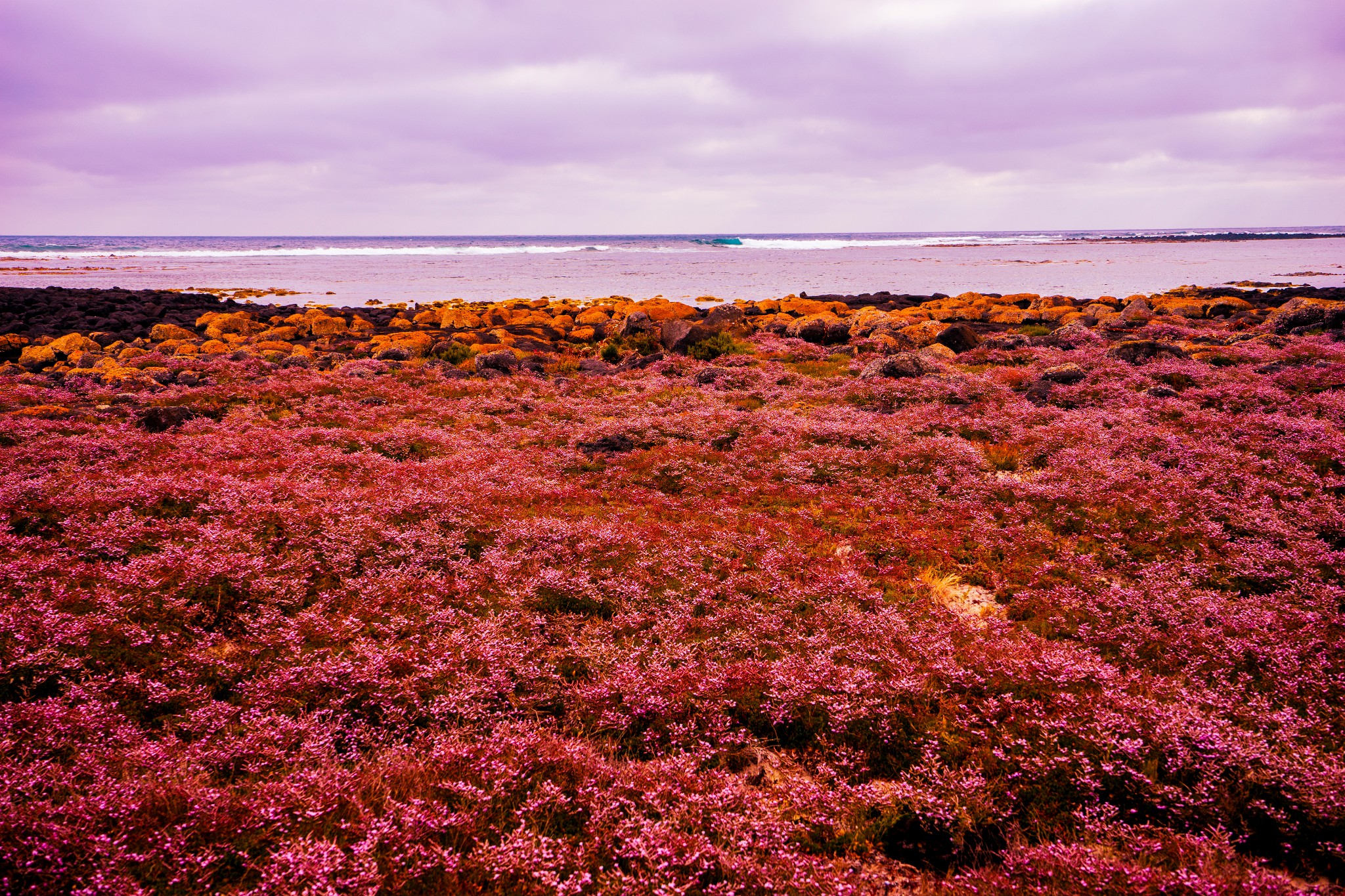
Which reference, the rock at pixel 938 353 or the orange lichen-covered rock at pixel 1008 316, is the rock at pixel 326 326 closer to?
the rock at pixel 938 353

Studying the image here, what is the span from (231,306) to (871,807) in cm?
5657

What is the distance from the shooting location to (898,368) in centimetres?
1980

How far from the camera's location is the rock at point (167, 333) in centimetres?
3316

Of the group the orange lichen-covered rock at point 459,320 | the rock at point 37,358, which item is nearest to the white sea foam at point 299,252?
the orange lichen-covered rock at point 459,320

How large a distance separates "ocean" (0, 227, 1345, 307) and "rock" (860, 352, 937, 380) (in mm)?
33016

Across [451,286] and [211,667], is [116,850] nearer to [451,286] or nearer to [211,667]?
[211,667]

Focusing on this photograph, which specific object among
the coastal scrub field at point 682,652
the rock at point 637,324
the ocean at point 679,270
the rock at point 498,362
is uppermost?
the ocean at point 679,270

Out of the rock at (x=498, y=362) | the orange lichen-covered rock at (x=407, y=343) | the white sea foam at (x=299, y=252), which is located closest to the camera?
the rock at (x=498, y=362)

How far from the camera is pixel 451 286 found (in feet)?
225

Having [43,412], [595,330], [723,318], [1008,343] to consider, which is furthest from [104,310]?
[1008,343]

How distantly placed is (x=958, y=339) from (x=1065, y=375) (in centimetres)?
843

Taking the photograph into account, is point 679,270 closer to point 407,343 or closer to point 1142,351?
point 407,343

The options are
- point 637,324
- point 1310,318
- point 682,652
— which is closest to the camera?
point 682,652

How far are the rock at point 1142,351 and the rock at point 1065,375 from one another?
2992 millimetres
